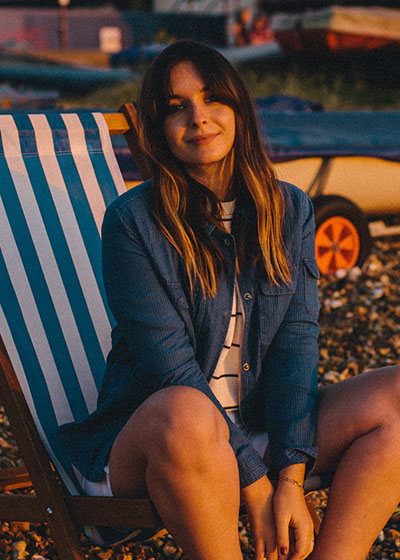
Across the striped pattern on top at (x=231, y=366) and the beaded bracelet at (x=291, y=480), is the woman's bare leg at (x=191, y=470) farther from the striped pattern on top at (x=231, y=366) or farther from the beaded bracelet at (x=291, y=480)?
the striped pattern on top at (x=231, y=366)

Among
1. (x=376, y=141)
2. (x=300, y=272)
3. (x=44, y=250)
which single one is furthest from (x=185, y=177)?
(x=376, y=141)

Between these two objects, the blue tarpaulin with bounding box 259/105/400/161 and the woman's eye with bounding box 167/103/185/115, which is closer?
the woman's eye with bounding box 167/103/185/115

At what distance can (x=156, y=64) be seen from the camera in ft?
6.12

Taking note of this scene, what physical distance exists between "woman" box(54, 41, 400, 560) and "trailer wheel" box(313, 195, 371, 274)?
3089mm

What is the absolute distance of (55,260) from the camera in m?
2.42

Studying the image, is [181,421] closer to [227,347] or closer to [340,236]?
[227,347]

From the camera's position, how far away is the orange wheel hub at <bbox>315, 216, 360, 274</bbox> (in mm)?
5090

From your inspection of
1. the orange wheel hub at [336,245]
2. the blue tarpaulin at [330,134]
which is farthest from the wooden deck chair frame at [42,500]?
the orange wheel hub at [336,245]

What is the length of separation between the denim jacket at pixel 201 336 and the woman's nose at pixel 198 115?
0.73ft

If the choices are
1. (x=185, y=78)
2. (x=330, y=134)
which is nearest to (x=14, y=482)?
(x=185, y=78)

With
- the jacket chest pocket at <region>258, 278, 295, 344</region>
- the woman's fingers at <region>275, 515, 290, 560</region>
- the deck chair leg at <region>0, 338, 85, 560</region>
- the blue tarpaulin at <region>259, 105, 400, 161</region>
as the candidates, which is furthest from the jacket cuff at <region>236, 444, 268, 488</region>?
the blue tarpaulin at <region>259, 105, 400, 161</region>

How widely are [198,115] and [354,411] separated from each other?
2.74 feet

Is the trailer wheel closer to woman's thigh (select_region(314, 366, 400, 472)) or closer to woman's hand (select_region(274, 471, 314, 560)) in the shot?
woman's thigh (select_region(314, 366, 400, 472))

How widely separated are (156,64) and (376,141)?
4235 millimetres
